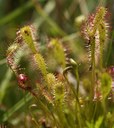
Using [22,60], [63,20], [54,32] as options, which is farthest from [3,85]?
[63,20]

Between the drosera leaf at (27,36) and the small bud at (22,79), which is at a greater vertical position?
the drosera leaf at (27,36)

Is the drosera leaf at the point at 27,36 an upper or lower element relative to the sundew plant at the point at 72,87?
upper

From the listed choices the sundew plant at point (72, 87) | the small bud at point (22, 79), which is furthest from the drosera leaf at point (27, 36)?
the small bud at point (22, 79)

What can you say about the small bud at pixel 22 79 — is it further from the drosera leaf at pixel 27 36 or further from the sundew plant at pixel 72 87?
the drosera leaf at pixel 27 36

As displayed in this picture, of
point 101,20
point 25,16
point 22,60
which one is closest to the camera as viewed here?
point 101,20

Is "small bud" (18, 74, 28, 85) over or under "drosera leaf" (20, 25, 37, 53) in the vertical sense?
under

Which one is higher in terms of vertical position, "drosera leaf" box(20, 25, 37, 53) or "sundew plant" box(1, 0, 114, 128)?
"drosera leaf" box(20, 25, 37, 53)

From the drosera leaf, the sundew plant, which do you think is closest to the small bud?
the sundew plant

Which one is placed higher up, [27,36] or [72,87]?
[27,36]

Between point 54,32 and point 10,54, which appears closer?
point 10,54

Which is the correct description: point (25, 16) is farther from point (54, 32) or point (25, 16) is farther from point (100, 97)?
point (100, 97)

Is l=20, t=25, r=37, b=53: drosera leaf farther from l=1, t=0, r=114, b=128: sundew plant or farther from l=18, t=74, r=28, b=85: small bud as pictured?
l=18, t=74, r=28, b=85: small bud
